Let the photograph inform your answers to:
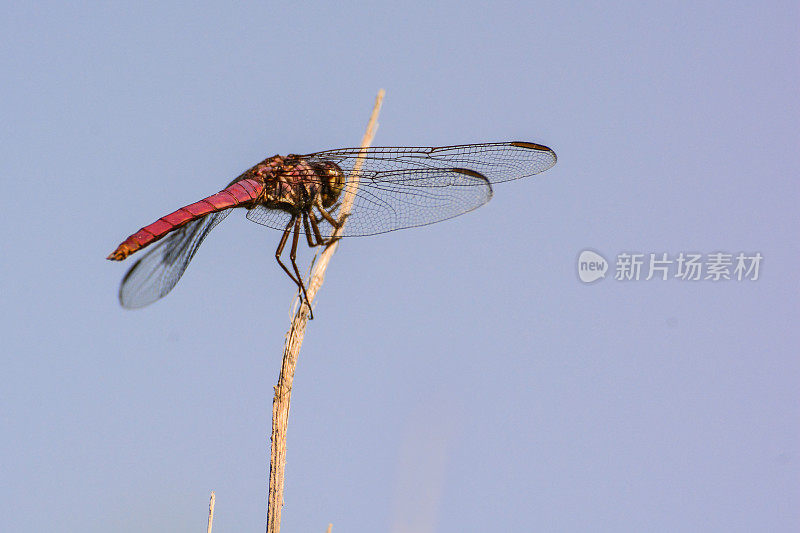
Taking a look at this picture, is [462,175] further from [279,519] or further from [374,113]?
[279,519]

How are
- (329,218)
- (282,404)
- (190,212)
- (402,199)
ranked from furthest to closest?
(402,199), (329,218), (190,212), (282,404)

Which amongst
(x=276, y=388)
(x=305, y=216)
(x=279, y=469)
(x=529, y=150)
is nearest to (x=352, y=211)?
(x=305, y=216)

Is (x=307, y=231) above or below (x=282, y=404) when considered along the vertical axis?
above

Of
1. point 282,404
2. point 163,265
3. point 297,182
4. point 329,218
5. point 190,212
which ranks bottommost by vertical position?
point 282,404

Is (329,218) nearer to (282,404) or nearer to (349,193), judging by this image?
(349,193)

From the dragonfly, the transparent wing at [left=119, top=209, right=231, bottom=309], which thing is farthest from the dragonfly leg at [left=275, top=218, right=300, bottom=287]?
the transparent wing at [left=119, top=209, right=231, bottom=309]

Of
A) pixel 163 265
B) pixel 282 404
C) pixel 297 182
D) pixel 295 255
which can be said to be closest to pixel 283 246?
pixel 295 255

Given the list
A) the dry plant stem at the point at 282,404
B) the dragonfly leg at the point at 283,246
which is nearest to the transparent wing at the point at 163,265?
the dragonfly leg at the point at 283,246

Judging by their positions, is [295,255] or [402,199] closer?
[295,255]

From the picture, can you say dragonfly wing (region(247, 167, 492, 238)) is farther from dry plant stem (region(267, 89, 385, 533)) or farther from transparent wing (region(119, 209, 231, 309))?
dry plant stem (region(267, 89, 385, 533))

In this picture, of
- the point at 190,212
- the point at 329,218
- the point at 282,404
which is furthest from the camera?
the point at 329,218
